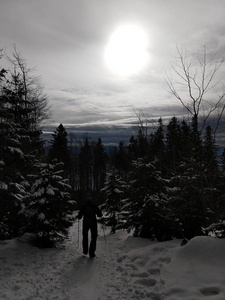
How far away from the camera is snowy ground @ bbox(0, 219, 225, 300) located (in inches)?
163

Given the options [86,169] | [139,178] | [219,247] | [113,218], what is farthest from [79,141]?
[219,247]

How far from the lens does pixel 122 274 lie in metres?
5.46

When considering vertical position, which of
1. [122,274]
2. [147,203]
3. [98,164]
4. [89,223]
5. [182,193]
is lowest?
[98,164]

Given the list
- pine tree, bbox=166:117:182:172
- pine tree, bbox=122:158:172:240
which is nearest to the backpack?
pine tree, bbox=122:158:172:240

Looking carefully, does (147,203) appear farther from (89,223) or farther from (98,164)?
(98,164)

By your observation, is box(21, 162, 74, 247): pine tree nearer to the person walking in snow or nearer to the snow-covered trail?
the snow-covered trail

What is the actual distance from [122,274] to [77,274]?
1161 mm

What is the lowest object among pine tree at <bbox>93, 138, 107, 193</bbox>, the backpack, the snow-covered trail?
pine tree at <bbox>93, 138, 107, 193</bbox>

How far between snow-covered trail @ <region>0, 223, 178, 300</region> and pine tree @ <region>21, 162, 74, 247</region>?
0.57 m

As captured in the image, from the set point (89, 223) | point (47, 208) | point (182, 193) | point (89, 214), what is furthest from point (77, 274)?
point (182, 193)

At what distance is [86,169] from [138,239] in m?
41.4

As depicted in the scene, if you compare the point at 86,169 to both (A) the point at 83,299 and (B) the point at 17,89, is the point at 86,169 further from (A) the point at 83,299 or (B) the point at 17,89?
(A) the point at 83,299

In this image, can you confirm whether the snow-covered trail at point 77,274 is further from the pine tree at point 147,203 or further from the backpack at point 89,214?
the pine tree at point 147,203

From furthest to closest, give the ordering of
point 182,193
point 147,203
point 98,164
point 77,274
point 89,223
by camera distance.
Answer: point 98,164 → point 147,203 → point 182,193 → point 89,223 → point 77,274
